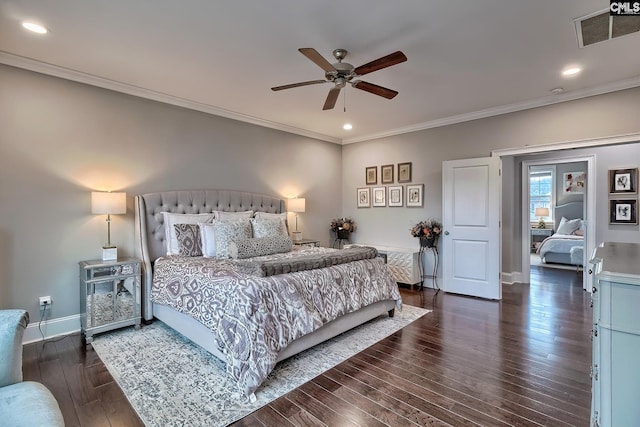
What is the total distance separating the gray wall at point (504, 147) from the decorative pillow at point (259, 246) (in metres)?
2.56

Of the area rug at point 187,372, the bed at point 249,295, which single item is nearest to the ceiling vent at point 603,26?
the bed at point 249,295

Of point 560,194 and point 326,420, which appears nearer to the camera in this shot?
point 326,420

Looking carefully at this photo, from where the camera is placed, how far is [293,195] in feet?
18.6

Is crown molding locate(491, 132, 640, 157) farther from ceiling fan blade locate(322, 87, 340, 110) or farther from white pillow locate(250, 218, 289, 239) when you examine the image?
white pillow locate(250, 218, 289, 239)

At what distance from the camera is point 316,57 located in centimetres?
235

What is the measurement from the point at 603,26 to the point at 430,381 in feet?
10.2

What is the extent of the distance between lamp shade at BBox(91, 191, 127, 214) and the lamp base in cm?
40

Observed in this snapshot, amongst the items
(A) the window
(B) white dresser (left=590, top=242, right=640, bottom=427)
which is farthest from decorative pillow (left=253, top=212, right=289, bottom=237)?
(A) the window

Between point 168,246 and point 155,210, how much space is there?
1.57 feet

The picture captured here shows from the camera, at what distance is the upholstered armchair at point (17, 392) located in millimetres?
1194

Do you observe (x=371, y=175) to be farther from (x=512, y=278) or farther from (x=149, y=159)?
(x=149, y=159)

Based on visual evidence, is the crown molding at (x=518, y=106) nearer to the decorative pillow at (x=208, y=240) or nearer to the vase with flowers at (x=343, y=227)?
the vase with flowers at (x=343, y=227)

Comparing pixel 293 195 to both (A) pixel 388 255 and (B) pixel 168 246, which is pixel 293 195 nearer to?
(A) pixel 388 255

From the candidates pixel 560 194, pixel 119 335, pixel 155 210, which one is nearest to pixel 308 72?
pixel 155 210
